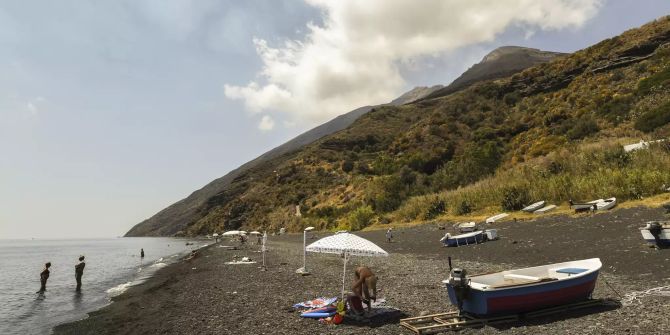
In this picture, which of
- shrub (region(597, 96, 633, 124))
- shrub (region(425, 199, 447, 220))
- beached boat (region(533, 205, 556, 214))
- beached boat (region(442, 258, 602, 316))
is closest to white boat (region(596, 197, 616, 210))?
beached boat (region(533, 205, 556, 214))

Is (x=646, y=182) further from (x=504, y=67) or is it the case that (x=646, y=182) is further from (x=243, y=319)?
(x=504, y=67)

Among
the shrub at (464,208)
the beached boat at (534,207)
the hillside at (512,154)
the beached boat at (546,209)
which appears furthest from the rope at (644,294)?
the shrub at (464,208)

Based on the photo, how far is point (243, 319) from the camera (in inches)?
506

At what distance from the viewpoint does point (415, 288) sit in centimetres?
1512

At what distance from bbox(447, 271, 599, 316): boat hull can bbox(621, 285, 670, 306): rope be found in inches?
38.9

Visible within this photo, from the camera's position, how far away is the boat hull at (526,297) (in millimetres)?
9766

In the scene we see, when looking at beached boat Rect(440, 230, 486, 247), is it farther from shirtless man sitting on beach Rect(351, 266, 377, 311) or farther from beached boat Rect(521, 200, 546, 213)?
shirtless man sitting on beach Rect(351, 266, 377, 311)

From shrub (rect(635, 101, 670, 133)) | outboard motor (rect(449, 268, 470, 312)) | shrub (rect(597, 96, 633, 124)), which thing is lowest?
outboard motor (rect(449, 268, 470, 312))

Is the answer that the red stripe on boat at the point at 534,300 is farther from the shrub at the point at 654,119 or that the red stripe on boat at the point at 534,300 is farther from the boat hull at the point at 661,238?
the shrub at the point at 654,119

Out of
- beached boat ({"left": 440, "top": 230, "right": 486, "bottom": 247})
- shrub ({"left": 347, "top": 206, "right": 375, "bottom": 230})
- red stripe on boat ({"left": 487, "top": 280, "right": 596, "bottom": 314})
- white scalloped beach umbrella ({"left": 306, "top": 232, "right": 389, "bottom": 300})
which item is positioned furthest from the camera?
shrub ({"left": 347, "top": 206, "right": 375, "bottom": 230})

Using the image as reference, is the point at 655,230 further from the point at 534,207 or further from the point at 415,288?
the point at 534,207

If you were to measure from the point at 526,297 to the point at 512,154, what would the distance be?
139ft

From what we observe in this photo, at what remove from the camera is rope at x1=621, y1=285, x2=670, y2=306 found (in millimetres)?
10141

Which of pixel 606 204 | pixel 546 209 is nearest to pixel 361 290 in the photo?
pixel 606 204
